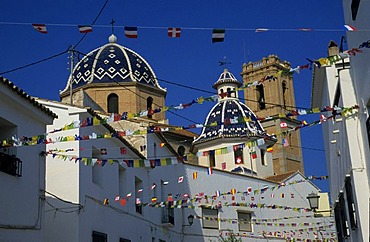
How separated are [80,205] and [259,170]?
65.9 ft

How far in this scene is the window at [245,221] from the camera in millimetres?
27375

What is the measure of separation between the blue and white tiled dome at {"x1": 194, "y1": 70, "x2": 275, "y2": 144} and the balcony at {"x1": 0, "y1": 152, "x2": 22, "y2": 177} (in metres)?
19.8

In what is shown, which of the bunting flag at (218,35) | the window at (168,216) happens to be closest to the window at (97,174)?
the window at (168,216)

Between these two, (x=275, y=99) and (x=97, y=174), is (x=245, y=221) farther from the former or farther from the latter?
(x=275, y=99)

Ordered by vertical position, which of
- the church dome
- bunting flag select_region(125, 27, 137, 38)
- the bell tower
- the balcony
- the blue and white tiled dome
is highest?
the bell tower

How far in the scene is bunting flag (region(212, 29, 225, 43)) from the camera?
8.49 m

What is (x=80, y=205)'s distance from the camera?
1479cm

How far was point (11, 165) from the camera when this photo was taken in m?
11.8

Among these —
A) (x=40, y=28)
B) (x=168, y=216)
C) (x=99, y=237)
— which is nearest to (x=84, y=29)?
(x=40, y=28)

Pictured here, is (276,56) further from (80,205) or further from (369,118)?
(369,118)

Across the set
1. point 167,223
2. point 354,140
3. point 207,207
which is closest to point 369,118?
point 354,140

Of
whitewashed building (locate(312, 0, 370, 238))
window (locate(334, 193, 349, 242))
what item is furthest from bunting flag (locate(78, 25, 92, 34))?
window (locate(334, 193, 349, 242))

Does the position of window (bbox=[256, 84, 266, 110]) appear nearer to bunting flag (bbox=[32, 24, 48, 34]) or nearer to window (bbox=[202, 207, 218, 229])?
window (bbox=[202, 207, 218, 229])

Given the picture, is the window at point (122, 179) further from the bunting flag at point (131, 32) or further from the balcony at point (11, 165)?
the bunting flag at point (131, 32)
